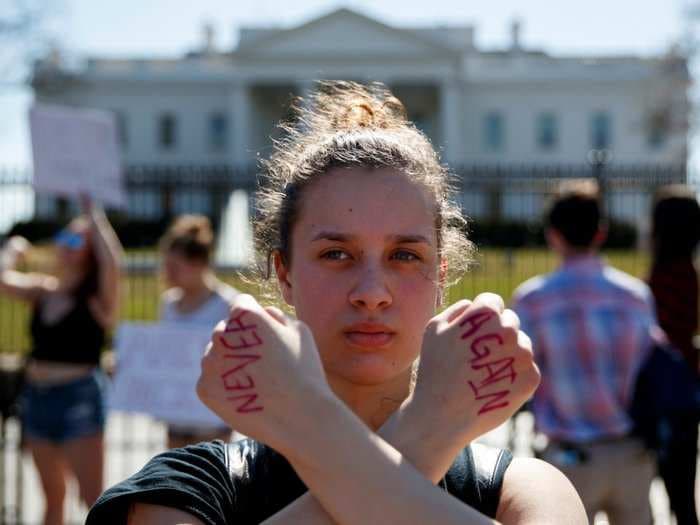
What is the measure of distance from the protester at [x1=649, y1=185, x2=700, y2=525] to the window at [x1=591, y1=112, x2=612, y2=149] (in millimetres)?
60005

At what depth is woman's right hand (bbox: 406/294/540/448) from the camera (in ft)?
4.50

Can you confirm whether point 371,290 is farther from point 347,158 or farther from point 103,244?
point 103,244

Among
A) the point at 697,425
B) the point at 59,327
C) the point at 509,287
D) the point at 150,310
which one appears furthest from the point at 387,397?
the point at 150,310

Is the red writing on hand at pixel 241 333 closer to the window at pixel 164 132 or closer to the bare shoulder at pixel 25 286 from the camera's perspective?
the bare shoulder at pixel 25 286

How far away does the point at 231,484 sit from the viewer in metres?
1.60

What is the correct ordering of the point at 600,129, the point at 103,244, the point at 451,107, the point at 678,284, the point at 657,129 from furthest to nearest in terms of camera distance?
the point at 600,129, the point at 451,107, the point at 657,129, the point at 103,244, the point at 678,284

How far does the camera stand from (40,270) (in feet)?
42.5

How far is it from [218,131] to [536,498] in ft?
217

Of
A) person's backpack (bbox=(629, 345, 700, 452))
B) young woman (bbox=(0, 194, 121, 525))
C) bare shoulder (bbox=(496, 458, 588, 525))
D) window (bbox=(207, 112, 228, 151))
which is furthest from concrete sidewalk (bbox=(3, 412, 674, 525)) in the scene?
window (bbox=(207, 112, 228, 151))

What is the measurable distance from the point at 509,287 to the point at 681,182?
3046mm

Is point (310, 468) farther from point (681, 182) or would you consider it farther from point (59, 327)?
point (681, 182)

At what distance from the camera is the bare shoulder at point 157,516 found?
150 centimetres

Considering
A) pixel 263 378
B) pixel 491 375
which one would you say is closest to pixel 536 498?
pixel 491 375

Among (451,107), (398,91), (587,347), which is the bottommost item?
(587,347)
